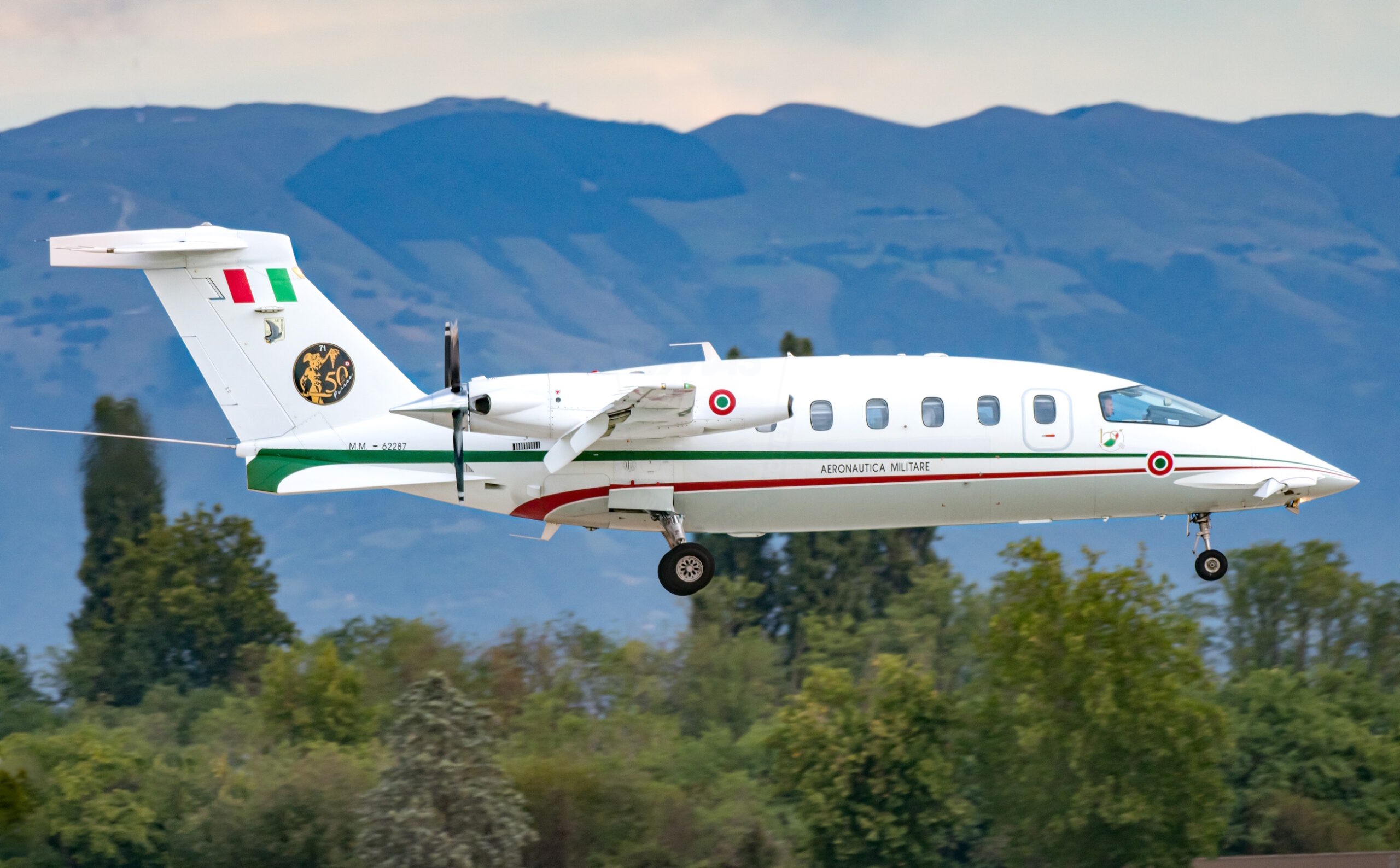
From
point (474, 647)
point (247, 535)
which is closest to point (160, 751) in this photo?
point (474, 647)

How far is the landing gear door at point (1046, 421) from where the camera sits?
2842 cm

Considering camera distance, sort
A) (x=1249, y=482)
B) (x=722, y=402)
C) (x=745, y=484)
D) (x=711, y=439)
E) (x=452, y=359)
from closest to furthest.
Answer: (x=452, y=359) < (x=722, y=402) < (x=711, y=439) < (x=745, y=484) < (x=1249, y=482)

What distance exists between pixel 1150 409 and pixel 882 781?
32545mm

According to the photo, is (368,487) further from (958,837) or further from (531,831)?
(958,837)

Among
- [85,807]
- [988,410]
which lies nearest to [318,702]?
[85,807]

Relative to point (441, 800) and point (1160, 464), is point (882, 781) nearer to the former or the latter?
point (441, 800)

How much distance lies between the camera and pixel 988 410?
28.3 m

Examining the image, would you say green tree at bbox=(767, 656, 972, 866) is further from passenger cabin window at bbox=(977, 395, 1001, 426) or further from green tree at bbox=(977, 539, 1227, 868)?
passenger cabin window at bbox=(977, 395, 1001, 426)

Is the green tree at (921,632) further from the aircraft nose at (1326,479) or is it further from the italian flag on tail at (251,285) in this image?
the italian flag on tail at (251,285)

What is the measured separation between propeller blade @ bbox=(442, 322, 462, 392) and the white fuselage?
1531 mm

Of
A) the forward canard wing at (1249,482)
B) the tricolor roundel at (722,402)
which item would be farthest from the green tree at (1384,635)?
the tricolor roundel at (722,402)

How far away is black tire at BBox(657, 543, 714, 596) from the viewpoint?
1104 inches

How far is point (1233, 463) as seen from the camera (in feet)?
96.3

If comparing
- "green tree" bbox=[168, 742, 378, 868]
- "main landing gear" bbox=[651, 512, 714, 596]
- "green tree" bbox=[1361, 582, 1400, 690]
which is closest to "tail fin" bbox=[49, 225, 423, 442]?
"main landing gear" bbox=[651, 512, 714, 596]
